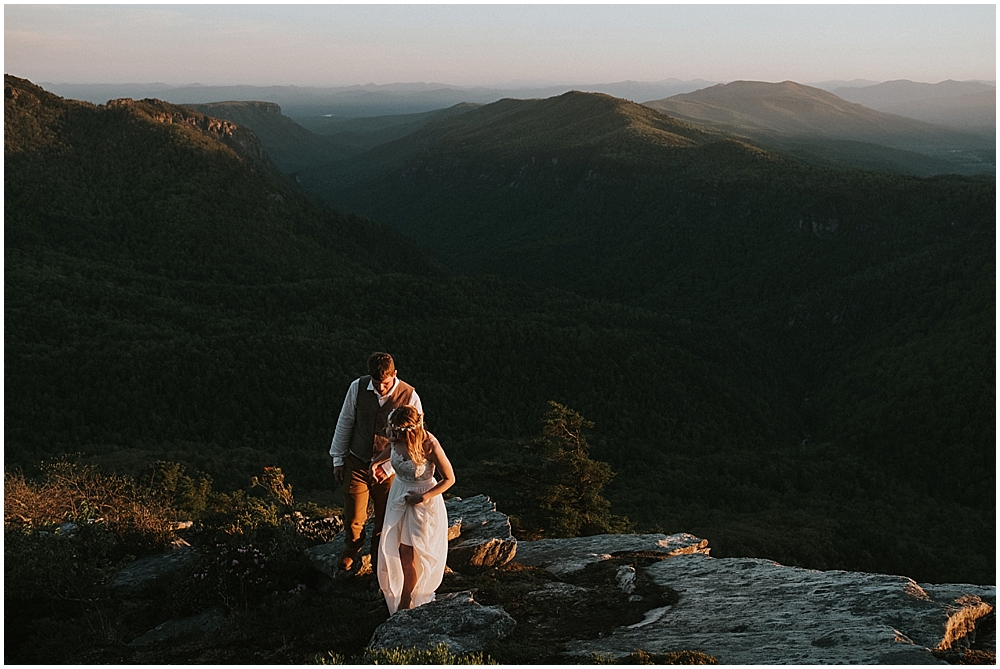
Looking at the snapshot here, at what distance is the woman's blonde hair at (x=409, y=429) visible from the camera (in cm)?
741

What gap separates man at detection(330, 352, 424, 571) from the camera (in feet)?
26.6

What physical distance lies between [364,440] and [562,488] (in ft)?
37.1

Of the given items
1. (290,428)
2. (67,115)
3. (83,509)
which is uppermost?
(67,115)

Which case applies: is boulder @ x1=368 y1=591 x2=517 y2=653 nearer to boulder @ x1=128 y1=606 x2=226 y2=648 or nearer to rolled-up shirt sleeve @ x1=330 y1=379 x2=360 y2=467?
rolled-up shirt sleeve @ x1=330 y1=379 x2=360 y2=467

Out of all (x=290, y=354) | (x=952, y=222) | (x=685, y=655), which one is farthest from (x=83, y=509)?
(x=952, y=222)

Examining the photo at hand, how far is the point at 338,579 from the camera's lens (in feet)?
29.1

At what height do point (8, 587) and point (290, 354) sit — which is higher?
point (8, 587)

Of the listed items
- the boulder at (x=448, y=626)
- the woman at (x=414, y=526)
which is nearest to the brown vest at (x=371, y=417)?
→ the woman at (x=414, y=526)

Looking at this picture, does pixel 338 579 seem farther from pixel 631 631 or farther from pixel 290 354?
pixel 290 354

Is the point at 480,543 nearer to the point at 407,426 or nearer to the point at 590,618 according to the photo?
the point at 590,618

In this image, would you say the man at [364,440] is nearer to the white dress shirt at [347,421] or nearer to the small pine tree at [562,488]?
the white dress shirt at [347,421]

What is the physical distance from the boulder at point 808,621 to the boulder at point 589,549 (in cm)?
159

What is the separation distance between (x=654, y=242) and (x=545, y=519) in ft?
317

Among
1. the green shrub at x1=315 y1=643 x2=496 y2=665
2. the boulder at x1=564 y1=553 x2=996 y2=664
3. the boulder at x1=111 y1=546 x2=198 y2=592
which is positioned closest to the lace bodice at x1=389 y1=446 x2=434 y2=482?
the green shrub at x1=315 y1=643 x2=496 y2=665
